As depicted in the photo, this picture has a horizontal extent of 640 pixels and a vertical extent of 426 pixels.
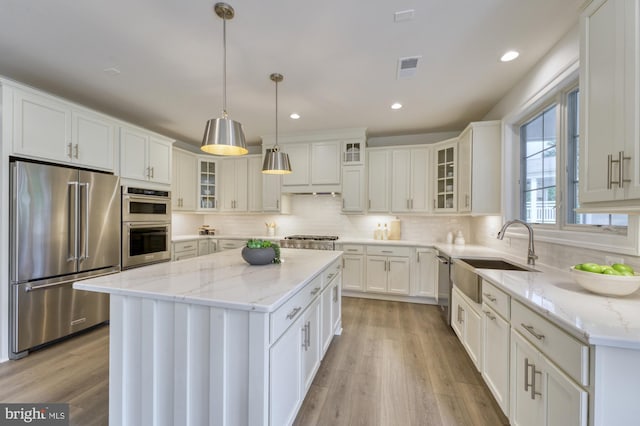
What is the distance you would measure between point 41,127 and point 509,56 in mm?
4227

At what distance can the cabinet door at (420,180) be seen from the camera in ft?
13.2

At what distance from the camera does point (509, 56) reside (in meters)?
2.21

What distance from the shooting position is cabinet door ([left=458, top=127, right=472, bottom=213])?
3151mm

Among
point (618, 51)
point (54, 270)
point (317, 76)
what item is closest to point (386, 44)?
point (317, 76)

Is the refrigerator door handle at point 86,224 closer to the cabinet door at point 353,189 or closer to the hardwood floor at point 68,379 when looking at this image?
the hardwood floor at point 68,379

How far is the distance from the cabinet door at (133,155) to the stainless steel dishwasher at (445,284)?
3.92 meters

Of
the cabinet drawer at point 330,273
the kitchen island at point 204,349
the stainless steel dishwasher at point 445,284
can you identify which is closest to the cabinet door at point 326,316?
the cabinet drawer at point 330,273

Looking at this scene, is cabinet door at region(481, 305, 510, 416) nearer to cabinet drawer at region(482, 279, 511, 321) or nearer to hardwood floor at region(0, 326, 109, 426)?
cabinet drawer at region(482, 279, 511, 321)

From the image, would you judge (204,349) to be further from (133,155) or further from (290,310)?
(133,155)

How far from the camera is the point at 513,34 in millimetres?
1946

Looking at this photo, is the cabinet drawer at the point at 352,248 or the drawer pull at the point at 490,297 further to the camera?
the cabinet drawer at the point at 352,248

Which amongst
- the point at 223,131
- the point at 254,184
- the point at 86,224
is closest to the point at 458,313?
the point at 223,131

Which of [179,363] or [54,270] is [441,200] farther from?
[54,270]

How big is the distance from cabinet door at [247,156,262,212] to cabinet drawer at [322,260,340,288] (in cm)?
255
